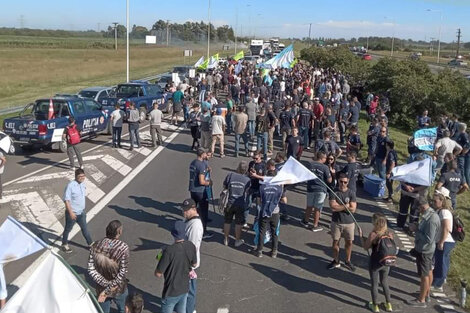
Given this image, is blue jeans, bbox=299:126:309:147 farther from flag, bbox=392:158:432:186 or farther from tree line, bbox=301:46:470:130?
flag, bbox=392:158:432:186

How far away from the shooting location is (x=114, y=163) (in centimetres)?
1622

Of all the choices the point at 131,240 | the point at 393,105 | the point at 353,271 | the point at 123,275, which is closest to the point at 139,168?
the point at 131,240

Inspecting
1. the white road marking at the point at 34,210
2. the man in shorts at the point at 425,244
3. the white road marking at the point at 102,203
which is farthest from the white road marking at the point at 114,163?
the man in shorts at the point at 425,244

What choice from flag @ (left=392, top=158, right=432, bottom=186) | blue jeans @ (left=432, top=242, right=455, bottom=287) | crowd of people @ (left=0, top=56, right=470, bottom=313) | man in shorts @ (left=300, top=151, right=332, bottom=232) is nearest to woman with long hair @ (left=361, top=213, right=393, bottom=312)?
crowd of people @ (left=0, top=56, right=470, bottom=313)

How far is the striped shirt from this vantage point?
6031 millimetres

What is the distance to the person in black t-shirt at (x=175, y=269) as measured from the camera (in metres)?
6.16

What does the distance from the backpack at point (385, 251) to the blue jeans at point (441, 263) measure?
50.7 inches

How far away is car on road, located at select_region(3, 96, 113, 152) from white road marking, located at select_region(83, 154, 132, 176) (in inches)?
47.1

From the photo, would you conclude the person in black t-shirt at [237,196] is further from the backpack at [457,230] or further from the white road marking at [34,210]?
the white road marking at [34,210]

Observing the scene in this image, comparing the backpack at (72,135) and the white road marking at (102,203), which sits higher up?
the backpack at (72,135)

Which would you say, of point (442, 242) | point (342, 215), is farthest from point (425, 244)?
point (342, 215)

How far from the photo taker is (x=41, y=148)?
17875 millimetres

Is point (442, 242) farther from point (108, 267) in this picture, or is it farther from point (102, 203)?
point (102, 203)

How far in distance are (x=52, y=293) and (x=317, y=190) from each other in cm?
685
